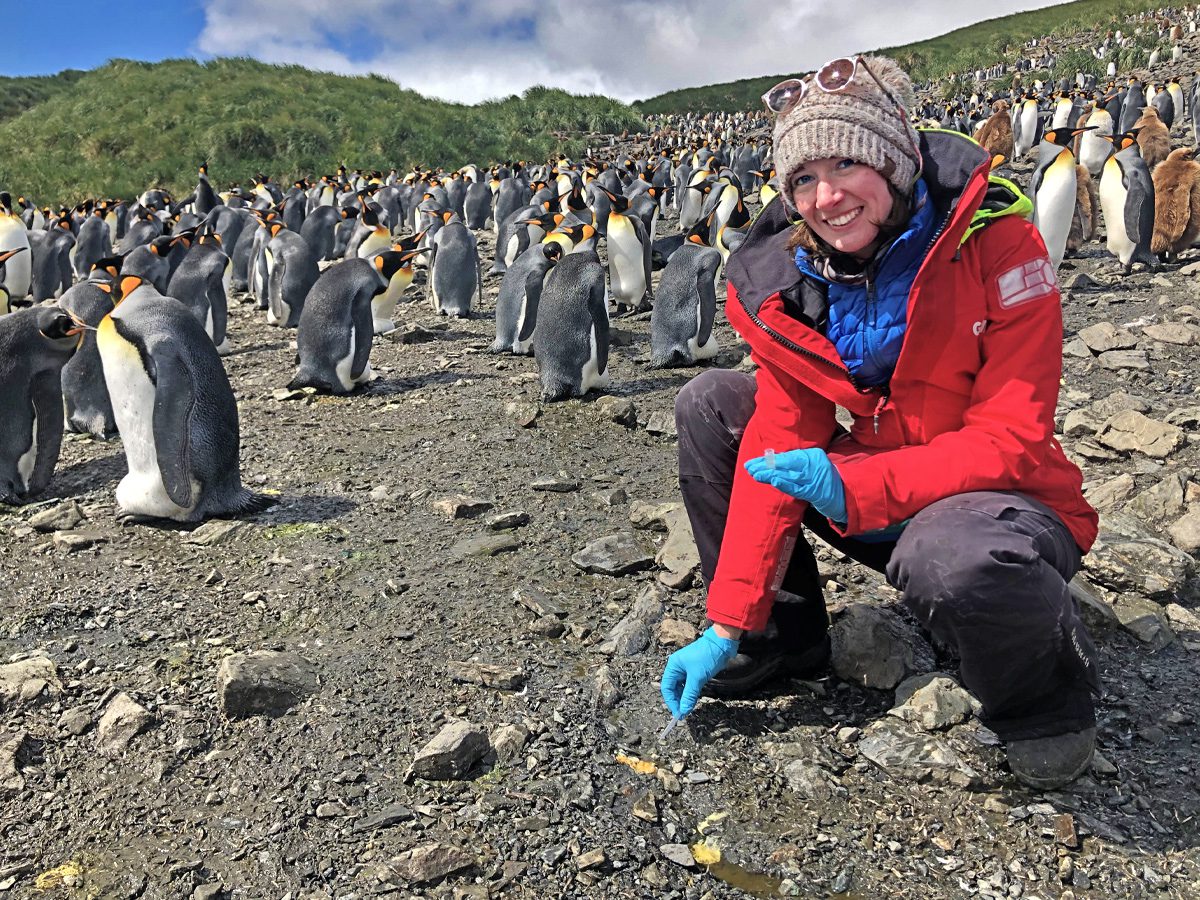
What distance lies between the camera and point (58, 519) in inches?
160

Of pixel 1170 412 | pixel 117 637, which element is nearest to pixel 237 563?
pixel 117 637

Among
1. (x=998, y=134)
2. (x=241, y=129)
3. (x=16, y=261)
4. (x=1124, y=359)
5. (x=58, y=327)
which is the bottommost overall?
(x=1124, y=359)

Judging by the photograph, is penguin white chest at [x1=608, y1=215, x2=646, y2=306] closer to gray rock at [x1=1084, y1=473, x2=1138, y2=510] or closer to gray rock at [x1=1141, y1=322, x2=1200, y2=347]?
gray rock at [x1=1141, y1=322, x2=1200, y2=347]

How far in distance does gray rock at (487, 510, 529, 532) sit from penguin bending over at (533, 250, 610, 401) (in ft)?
7.96

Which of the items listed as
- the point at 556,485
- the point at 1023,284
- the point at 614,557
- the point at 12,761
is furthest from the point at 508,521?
the point at 1023,284

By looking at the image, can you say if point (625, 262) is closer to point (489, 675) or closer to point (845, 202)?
point (489, 675)

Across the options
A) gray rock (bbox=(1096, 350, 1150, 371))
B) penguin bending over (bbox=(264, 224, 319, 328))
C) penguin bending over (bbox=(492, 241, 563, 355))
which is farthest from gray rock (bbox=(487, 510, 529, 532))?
penguin bending over (bbox=(264, 224, 319, 328))

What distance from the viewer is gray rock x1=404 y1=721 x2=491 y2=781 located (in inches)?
82.5

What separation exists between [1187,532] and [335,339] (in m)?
5.10

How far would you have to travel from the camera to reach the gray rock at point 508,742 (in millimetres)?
2168

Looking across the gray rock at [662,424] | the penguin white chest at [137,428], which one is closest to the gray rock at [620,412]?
the gray rock at [662,424]

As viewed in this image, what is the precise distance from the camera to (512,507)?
396 cm

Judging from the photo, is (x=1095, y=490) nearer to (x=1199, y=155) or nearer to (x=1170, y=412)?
(x=1170, y=412)

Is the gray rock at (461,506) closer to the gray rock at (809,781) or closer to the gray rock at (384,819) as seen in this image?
the gray rock at (384,819)
